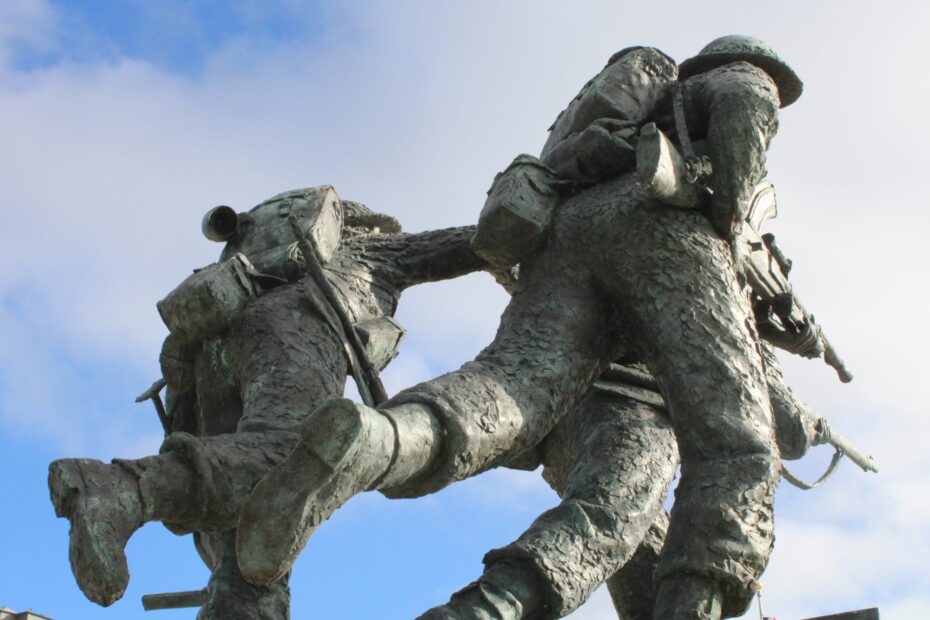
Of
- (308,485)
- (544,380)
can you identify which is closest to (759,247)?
(544,380)

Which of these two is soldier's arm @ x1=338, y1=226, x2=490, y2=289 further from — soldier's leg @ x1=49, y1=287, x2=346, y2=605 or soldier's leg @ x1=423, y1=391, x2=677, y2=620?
soldier's leg @ x1=423, y1=391, x2=677, y2=620

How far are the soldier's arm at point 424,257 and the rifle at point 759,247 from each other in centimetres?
90

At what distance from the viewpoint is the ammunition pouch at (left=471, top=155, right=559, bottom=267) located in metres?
4.75

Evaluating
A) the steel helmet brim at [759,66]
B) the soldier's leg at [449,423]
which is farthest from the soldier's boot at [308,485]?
the steel helmet brim at [759,66]

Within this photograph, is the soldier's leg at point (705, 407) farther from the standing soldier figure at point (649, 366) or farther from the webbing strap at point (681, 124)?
the webbing strap at point (681, 124)

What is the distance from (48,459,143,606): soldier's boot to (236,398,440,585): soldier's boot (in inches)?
13.4

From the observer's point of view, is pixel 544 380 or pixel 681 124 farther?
pixel 681 124

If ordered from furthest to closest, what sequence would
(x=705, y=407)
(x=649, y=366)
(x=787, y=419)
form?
(x=787, y=419) → (x=649, y=366) → (x=705, y=407)

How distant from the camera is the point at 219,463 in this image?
13.8ft

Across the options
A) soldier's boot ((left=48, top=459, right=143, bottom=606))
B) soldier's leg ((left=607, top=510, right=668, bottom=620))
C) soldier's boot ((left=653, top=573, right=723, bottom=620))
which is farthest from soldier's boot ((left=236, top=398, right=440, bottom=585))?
soldier's leg ((left=607, top=510, right=668, bottom=620))

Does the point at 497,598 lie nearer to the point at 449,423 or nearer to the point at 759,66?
the point at 449,423

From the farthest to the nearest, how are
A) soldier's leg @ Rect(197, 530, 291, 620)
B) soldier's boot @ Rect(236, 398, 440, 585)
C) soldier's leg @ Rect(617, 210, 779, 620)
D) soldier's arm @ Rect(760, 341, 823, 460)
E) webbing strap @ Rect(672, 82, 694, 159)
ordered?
soldier's arm @ Rect(760, 341, 823, 460), webbing strap @ Rect(672, 82, 694, 159), soldier's leg @ Rect(197, 530, 291, 620), soldier's leg @ Rect(617, 210, 779, 620), soldier's boot @ Rect(236, 398, 440, 585)

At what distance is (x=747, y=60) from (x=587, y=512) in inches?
68.2

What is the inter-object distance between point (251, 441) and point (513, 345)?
784 mm
